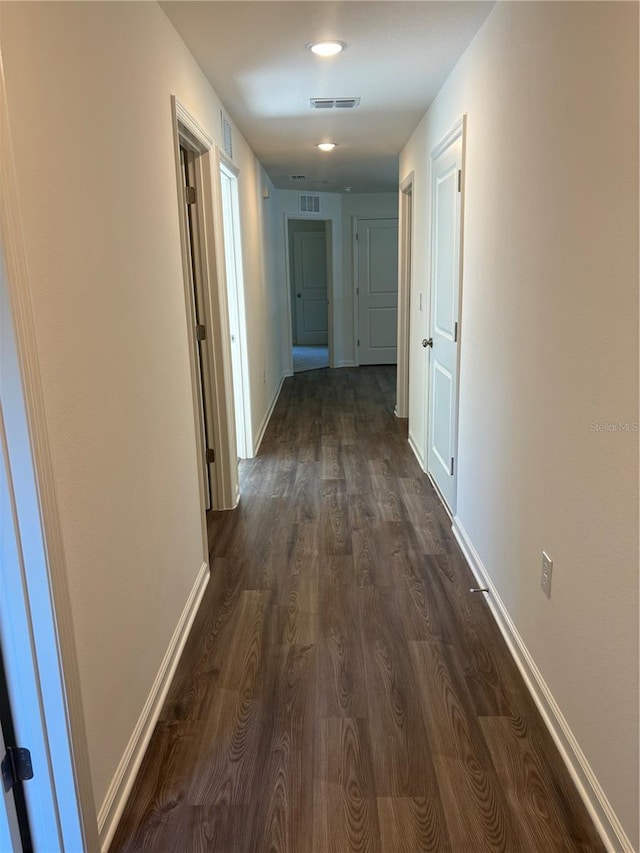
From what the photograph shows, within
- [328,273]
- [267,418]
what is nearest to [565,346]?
Answer: [267,418]

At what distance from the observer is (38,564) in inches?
49.8

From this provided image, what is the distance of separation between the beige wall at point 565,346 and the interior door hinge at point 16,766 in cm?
135

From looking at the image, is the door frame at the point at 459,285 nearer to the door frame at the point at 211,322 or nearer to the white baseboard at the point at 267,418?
the door frame at the point at 211,322

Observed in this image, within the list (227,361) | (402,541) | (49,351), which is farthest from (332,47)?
(402,541)

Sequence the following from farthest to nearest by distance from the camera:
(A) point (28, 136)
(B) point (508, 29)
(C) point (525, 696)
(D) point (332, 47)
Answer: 1. (D) point (332, 47)
2. (B) point (508, 29)
3. (C) point (525, 696)
4. (A) point (28, 136)

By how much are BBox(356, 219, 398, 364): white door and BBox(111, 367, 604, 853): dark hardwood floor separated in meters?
5.59

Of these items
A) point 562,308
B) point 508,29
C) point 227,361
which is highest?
point 508,29

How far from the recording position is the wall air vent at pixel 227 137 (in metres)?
3.65

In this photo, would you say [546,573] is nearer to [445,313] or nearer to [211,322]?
[445,313]

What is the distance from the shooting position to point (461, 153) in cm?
307

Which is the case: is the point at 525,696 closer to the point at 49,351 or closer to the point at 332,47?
the point at 49,351

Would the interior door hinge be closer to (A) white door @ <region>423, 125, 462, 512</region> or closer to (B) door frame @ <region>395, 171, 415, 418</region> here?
(A) white door @ <region>423, 125, 462, 512</region>

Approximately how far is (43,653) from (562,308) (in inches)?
62.4

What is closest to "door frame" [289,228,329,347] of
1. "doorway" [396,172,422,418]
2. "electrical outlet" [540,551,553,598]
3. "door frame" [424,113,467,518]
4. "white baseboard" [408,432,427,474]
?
"doorway" [396,172,422,418]
